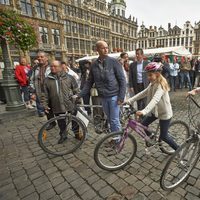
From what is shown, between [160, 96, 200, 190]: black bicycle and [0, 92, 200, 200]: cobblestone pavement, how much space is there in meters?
0.11

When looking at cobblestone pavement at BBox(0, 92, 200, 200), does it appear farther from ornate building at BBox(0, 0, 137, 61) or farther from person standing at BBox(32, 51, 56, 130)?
ornate building at BBox(0, 0, 137, 61)

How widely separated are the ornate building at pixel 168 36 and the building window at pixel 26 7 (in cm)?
4851

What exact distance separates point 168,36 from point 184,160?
228 ft

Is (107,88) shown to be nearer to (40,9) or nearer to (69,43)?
(40,9)

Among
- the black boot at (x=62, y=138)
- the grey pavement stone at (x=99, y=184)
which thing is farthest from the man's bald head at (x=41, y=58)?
the grey pavement stone at (x=99, y=184)

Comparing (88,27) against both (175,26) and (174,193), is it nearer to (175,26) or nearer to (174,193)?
(174,193)

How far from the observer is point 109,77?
2906 millimetres

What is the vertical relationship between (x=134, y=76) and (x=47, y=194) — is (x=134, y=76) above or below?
above

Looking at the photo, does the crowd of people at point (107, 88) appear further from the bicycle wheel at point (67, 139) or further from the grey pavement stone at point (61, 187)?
the grey pavement stone at point (61, 187)

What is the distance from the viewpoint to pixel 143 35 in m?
63.9

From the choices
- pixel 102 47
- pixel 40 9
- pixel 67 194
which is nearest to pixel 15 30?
pixel 102 47

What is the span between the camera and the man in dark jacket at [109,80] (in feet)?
9.46

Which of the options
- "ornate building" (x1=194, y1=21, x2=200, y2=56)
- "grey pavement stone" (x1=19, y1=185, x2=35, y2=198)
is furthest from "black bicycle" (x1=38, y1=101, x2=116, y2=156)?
"ornate building" (x1=194, y1=21, x2=200, y2=56)

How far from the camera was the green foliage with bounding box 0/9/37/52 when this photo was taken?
15.3ft
